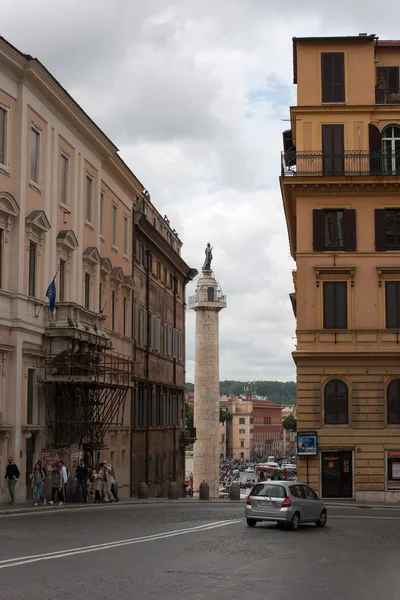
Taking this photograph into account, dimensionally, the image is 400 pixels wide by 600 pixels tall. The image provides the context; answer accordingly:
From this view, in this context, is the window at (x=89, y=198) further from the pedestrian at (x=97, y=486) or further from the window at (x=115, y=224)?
the pedestrian at (x=97, y=486)

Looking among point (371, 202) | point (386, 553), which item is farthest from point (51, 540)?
point (371, 202)

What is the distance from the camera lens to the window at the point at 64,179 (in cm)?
4103

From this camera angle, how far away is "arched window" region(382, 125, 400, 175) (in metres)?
46.2

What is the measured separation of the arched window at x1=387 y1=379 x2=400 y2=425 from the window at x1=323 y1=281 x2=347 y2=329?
3332mm

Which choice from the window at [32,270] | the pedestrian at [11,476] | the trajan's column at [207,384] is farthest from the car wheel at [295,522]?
the trajan's column at [207,384]

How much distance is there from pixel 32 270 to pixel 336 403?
50.3ft

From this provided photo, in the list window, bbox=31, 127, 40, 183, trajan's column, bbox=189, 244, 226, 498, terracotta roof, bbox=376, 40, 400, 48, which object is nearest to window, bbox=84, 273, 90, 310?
window, bbox=31, 127, 40, 183

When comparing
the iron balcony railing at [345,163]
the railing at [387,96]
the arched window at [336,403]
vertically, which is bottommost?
the arched window at [336,403]

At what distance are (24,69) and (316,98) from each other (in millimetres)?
16381

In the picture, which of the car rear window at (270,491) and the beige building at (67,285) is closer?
the car rear window at (270,491)

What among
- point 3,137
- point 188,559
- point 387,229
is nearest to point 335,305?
point 387,229

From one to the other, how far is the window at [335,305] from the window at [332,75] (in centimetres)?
893

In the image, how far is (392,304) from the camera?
4509 centimetres

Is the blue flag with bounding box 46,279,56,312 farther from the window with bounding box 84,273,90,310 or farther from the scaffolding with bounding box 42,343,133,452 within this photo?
the window with bounding box 84,273,90,310
